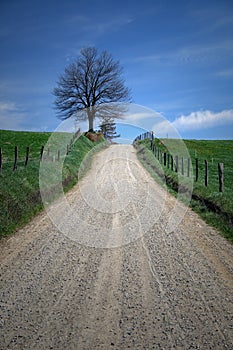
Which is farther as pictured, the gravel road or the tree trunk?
the tree trunk

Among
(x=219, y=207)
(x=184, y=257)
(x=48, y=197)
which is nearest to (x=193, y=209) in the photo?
(x=219, y=207)

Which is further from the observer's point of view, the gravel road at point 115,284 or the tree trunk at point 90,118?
the tree trunk at point 90,118

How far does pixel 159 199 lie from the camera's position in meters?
11.4

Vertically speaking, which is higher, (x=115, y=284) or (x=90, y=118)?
(x=90, y=118)

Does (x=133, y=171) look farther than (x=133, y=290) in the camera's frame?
Yes

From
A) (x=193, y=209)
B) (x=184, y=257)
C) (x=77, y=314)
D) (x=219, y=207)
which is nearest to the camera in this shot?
(x=77, y=314)

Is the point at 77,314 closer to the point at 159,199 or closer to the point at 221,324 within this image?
the point at 221,324

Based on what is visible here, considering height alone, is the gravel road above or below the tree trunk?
below

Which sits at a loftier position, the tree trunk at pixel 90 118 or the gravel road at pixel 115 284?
the tree trunk at pixel 90 118

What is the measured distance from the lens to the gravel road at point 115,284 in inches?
143

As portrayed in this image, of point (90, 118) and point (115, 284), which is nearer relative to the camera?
point (115, 284)

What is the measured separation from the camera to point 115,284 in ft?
16.1

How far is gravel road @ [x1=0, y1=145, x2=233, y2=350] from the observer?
11.9ft

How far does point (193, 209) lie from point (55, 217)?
489 centimetres
